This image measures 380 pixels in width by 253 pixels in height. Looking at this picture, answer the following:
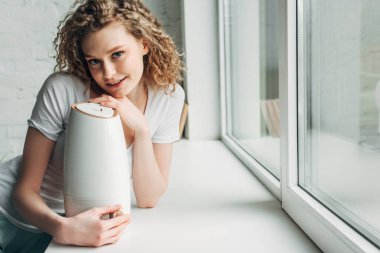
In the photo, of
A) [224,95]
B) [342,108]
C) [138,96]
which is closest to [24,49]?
[224,95]

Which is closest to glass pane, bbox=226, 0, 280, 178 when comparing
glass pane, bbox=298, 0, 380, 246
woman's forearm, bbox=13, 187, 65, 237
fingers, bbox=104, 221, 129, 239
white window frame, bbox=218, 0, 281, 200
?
white window frame, bbox=218, 0, 281, 200

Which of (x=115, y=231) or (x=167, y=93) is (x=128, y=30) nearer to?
(x=167, y=93)

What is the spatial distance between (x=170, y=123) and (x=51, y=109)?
27 cm

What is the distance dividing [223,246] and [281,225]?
16 centimetres

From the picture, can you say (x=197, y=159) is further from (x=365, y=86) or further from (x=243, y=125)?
(x=365, y=86)

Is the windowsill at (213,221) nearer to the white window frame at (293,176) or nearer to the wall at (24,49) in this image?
the white window frame at (293,176)

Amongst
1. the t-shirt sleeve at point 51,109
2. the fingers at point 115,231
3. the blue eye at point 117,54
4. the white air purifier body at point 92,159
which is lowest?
the fingers at point 115,231

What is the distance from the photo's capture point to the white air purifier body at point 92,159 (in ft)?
2.68

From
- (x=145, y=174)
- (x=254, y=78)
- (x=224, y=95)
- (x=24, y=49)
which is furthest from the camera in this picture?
(x=24, y=49)

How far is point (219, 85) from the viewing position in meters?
2.10

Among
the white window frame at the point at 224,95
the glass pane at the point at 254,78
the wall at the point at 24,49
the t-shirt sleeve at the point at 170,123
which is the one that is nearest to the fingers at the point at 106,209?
the t-shirt sleeve at the point at 170,123

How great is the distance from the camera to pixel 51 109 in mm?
955

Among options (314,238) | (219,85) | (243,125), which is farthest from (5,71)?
(314,238)

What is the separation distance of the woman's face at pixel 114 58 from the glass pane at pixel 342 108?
0.34 meters
